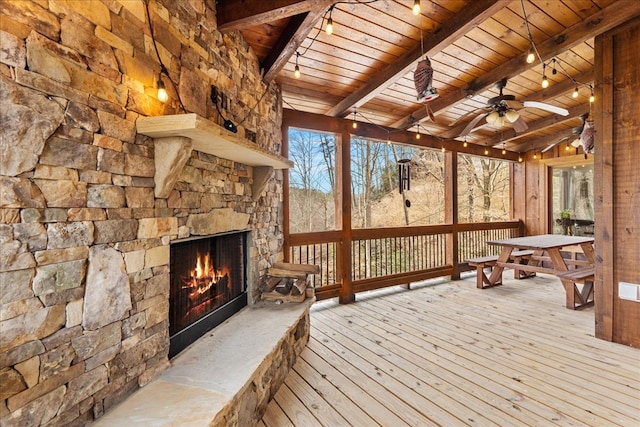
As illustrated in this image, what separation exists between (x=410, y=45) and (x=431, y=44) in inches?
10.4

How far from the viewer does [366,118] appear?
456 cm

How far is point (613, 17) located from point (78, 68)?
4.10 m

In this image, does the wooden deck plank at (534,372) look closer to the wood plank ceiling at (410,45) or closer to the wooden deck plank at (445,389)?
the wooden deck plank at (445,389)

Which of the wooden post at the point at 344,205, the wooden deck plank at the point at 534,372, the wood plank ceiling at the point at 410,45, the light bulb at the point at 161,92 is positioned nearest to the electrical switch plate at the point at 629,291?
the wooden deck plank at the point at 534,372

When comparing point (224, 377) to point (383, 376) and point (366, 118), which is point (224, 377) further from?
point (366, 118)

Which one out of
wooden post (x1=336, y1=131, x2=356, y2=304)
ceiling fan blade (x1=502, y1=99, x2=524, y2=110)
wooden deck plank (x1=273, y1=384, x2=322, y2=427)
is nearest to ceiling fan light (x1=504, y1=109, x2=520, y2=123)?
ceiling fan blade (x1=502, y1=99, x2=524, y2=110)

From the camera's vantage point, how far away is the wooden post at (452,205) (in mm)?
5387

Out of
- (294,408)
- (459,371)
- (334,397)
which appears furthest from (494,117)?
(294,408)

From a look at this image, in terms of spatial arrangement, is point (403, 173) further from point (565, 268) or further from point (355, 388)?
point (355, 388)

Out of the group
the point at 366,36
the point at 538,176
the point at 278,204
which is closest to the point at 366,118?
the point at 366,36

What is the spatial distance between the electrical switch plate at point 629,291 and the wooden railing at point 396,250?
255 cm

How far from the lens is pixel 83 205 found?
1.29m

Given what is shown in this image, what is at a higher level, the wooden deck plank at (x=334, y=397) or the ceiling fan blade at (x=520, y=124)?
the ceiling fan blade at (x=520, y=124)

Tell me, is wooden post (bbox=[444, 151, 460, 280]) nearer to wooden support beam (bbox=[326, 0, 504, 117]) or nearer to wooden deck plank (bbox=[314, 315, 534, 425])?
wooden support beam (bbox=[326, 0, 504, 117])
